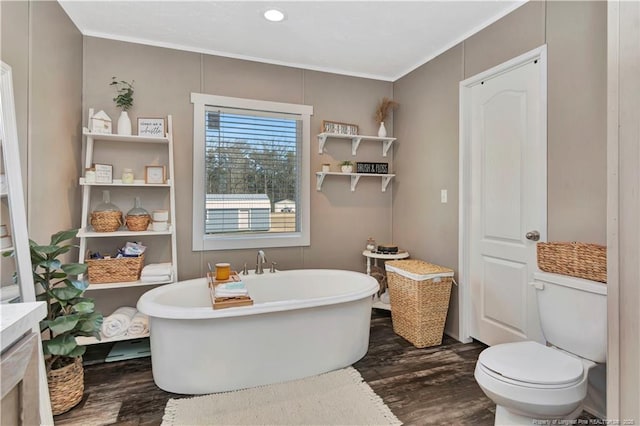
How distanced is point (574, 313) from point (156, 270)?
2707 millimetres

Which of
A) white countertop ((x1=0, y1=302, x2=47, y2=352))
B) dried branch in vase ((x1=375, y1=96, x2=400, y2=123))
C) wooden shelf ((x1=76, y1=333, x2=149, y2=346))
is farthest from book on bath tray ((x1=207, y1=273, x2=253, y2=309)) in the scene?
dried branch in vase ((x1=375, y1=96, x2=400, y2=123))

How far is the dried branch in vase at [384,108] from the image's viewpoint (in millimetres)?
3553

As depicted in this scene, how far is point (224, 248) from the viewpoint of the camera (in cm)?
309

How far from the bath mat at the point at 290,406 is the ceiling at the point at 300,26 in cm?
251

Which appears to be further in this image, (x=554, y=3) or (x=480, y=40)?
(x=480, y=40)

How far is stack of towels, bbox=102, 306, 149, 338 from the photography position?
2.43 meters

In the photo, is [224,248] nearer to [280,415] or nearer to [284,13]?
[280,415]

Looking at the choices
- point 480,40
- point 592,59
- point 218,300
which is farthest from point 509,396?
point 480,40

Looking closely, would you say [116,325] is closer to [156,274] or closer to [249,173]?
[156,274]

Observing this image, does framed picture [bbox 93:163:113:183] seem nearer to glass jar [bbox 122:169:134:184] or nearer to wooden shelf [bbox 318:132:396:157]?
glass jar [bbox 122:169:134:184]

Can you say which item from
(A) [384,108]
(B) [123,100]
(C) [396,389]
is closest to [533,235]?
(C) [396,389]

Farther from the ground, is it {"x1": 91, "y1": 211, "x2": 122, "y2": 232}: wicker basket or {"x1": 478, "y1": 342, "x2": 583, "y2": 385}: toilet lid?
{"x1": 91, "y1": 211, "x2": 122, "y2": 232}: wicker basket

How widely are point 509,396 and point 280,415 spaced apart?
3.74 feet

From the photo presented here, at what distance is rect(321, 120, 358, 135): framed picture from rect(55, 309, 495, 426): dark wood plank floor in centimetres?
202
